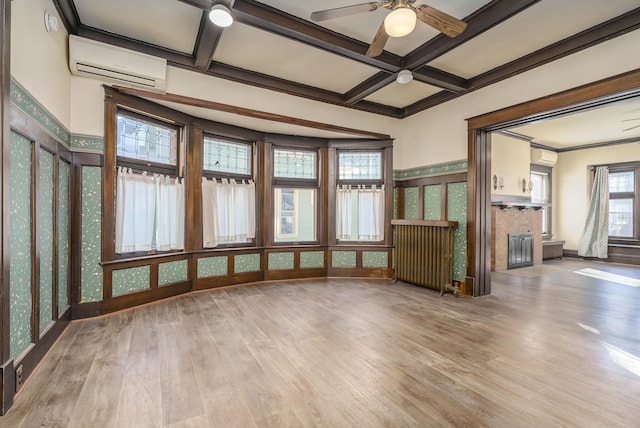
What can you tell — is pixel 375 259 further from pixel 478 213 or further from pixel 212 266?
pixel 212 266

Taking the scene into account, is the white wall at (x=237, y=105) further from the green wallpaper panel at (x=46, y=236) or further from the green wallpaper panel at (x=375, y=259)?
the green wallpaper panel at (x=375, y=259)

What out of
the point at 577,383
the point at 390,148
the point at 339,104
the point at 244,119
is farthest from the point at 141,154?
the point at 577,383

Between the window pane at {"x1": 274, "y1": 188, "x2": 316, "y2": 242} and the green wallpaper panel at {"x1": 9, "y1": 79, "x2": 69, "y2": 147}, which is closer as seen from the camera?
the green wallpaper panel at {"x1": 9, "y1": 79, "x2": 69, "y2": 147}

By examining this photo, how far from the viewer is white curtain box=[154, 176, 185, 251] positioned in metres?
4.03

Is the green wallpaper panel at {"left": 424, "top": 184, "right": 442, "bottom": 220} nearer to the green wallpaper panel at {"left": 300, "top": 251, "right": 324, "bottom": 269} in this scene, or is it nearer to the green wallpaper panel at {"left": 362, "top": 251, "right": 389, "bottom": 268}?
the green wallpaper panel at {"left": 362, "top": 251, "right": 389, "bottom": 268}

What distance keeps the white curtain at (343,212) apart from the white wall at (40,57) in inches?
157

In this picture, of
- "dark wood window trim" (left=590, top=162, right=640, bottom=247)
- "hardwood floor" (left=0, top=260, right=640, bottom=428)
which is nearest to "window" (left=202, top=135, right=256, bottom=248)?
"hardwood floor" (left=0, top=260, right=640, bottom=428)

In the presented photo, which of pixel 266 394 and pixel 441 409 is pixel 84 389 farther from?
pixel 441 409

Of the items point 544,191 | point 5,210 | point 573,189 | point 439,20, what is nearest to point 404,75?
point 439,20

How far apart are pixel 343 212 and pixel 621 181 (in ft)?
25.6

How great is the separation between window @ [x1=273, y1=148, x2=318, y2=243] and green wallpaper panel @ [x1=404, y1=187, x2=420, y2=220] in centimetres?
174

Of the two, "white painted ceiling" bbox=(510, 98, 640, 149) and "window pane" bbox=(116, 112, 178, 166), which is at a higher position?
"white painted ceiling" bbox=(510, 98, 640, 149)

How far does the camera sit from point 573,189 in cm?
841

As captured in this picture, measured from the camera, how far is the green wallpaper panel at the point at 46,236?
253cm
